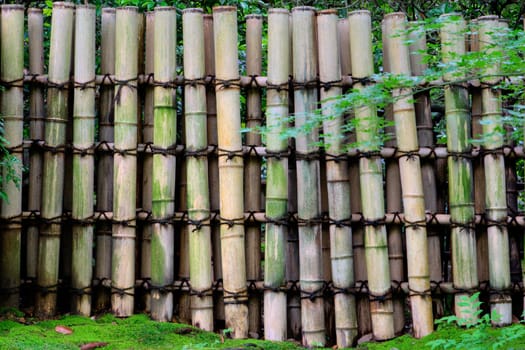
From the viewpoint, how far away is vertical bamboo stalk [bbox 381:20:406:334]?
4.21 m

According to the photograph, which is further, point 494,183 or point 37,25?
point 37,25

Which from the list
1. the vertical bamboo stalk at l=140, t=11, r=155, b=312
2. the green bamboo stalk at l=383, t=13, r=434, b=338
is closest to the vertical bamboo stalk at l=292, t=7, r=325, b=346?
the green bamboo stalk at l=383, t=13, r=434, b=338

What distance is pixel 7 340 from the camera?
12.0 ft

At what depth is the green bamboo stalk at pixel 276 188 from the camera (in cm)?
416

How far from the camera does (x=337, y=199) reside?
4.17 meters

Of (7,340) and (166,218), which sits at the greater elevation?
(166,218)

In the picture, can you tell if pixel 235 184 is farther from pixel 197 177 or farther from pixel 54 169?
pixel 54 169

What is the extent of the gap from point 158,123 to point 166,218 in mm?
593

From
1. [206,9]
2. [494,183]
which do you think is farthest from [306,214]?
[206,9]

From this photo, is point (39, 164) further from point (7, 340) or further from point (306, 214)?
point (306, 214)

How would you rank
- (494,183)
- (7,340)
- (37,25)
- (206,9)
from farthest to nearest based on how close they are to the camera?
(206,9) → (37,25) → (494,183) → (7,340)

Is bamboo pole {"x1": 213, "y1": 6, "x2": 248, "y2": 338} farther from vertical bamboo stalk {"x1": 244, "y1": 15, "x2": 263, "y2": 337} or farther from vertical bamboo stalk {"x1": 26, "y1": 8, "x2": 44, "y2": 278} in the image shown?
vertical bamboo stalk {"x1": 26, "y1": 8, "x2": 44, "y2": 278}

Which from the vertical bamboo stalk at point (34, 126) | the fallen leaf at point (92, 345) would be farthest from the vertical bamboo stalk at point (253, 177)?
the vertical bamboo stalk at point (34, 126)

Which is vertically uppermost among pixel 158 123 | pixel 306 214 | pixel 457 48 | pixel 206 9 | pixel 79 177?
pixel 206 9
